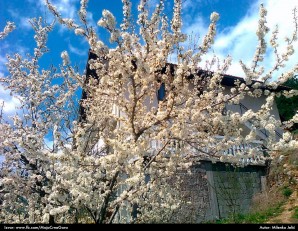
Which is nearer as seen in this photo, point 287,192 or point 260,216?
point 260,216

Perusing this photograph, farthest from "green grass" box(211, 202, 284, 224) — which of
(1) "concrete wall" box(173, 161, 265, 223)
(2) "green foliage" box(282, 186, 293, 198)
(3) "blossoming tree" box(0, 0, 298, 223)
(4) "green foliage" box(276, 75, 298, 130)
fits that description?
(4) "green foliage" box(276, 75, 298, 130)

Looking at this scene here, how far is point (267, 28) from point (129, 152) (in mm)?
2647

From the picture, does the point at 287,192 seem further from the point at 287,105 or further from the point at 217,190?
the point at 287,105

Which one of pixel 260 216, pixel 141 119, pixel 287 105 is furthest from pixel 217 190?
pixel 287 105

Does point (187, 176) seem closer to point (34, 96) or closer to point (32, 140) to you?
point (34, 96)

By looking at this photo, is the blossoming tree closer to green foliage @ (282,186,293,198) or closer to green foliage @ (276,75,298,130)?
green foliage @ (282,186,293,198)

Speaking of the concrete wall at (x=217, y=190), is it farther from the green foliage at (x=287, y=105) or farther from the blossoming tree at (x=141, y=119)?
the green foliage at (x=287, y=105)

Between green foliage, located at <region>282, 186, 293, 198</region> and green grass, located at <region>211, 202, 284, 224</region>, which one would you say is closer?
green grass, located at <region>211, 202, 284, 224</region>

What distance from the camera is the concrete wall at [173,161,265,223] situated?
1245 centimetres

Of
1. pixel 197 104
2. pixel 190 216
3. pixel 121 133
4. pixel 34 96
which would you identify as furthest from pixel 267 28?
pixel 190 216

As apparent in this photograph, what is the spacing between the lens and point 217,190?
524 inches

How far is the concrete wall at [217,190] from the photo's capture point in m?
12.4

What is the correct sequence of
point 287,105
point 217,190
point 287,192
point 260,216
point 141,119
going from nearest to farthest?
point 141,119, point 260,216, point 287,192, point 217,190, point 287,105

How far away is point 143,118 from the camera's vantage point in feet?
19.5
